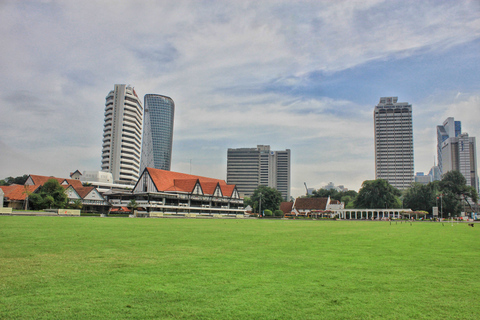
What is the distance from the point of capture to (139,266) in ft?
27.8

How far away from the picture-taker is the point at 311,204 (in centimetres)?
12038

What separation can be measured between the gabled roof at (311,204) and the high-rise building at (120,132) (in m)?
68.7

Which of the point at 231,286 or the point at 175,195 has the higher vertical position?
the point at 175,195

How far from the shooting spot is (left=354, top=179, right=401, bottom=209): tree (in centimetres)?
10494

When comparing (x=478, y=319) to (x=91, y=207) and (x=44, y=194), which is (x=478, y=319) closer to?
(x=44, y=194)

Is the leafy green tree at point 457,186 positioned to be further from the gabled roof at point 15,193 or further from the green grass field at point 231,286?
the gabled roof at point 15,193

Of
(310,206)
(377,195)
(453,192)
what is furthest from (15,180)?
(453,192)

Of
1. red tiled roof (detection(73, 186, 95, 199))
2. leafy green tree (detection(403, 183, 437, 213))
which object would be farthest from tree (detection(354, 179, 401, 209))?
red tiled roof (detection(73, 186, 95, 199))

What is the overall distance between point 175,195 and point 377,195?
60729mm

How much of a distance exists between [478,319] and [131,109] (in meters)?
144

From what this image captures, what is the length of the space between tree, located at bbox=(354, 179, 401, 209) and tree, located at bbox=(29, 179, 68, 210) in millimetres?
83092

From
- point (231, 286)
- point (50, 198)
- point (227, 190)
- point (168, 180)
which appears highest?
point (168, 180)

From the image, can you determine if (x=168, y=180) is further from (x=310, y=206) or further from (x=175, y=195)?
(x=310, y=206)

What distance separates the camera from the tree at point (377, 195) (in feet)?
344
